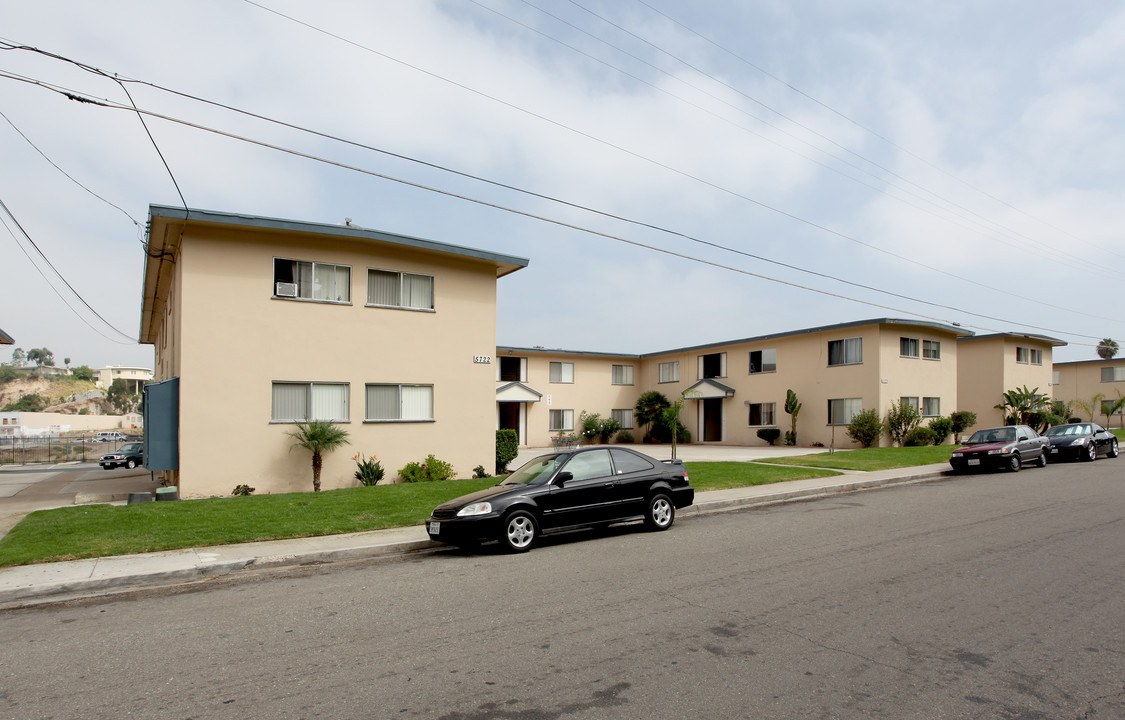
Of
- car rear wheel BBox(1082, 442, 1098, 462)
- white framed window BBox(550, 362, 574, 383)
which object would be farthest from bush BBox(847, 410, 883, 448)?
white framed window BBox(550, 362, 574, 383)

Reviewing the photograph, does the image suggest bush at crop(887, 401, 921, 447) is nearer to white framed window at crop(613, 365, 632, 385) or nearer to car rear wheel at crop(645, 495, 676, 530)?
white framed window at crop(613, 365, 632, 385)

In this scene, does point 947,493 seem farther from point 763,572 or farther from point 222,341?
point 222,341

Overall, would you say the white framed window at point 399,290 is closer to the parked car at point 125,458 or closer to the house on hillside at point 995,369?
the parked car at point 125,458

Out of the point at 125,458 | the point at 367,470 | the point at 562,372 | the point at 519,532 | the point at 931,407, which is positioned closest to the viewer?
the point at 519,532

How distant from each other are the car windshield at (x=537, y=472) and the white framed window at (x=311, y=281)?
27.0ft

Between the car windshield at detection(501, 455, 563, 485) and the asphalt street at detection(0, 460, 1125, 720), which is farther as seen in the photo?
the car windshield at detection(501, 455, 563, 485)

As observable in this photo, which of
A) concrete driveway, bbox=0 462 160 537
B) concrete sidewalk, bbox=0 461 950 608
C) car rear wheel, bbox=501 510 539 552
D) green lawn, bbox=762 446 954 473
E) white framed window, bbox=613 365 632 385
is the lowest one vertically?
concrete driveway, bbox=0 462 160 537

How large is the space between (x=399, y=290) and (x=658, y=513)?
998cm

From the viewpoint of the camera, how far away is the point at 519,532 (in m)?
9.45

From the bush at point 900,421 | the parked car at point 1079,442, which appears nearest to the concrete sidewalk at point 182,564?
the parked car at point 1079,442

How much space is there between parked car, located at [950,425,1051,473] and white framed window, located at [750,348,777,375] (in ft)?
45.5

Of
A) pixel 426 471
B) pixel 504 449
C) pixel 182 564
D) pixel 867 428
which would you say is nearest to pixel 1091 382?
pixel 867 428

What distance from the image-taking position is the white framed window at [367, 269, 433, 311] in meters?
17.4

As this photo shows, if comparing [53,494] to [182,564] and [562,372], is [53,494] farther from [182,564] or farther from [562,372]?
[562,372]
